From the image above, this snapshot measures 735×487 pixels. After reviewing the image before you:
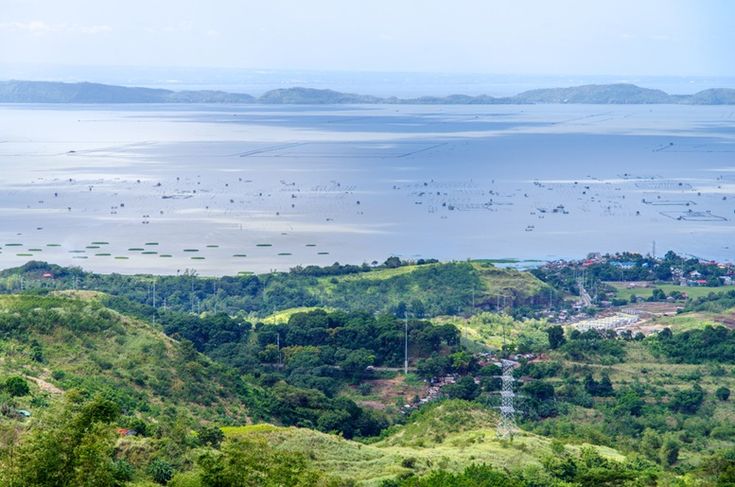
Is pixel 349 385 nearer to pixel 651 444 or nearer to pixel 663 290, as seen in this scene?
pixel 651 444

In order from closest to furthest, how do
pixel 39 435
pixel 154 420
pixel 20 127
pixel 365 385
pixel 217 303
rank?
pixel 39 435 → pixel 154 420 → pixel 365 385 → pixel 217 303 → pixel 20 127

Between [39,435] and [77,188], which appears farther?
[77,188]

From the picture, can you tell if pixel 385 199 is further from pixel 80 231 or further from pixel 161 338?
pixel 161 338

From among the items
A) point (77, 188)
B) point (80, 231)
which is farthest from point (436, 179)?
point (80, 231)

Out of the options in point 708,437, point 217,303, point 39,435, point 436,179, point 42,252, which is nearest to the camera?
point 39,435

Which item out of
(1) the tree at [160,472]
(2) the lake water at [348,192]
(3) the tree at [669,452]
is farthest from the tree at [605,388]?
(2) the lake water at [348,192]

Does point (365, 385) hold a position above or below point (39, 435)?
below

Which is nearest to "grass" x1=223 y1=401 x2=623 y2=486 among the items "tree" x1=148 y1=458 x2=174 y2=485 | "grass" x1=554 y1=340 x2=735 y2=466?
"tree" x1=148 y1=458 x2=174 y2=485
